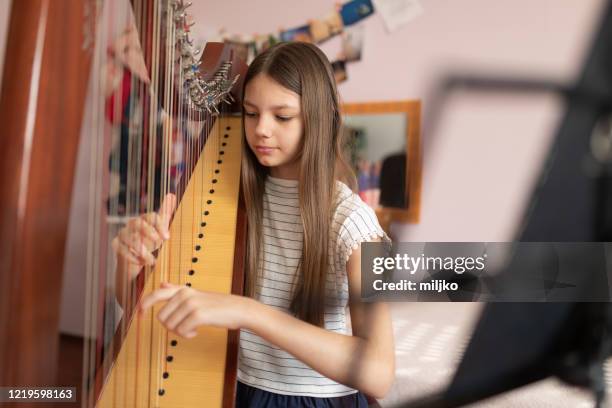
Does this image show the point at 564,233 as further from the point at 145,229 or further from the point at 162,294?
the point at 145,229

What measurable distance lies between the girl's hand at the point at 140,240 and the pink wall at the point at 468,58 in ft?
1.28

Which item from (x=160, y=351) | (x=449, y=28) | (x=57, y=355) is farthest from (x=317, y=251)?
(x=449, y=28)

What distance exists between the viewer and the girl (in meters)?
0.54

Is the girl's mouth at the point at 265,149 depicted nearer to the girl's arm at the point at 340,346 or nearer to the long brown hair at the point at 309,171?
the long brown hair at the point at 309,171

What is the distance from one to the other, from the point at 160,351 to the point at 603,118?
1.33 feet

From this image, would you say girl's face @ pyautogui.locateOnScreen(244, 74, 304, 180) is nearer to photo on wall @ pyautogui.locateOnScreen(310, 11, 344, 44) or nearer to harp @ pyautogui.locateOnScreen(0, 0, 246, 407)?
harp @ pyautogui.locateOnScreen(0, 0, 246, 407)

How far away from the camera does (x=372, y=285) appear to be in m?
0.52

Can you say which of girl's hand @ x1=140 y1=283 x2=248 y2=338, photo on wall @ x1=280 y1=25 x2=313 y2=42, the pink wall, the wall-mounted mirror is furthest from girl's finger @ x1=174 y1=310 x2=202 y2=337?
photo on wall @ x1=280 y1=25 x2=313 y2=42

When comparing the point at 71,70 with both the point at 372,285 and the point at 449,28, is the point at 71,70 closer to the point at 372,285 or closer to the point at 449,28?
the point at 372,285

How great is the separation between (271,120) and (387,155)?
76 centimetres

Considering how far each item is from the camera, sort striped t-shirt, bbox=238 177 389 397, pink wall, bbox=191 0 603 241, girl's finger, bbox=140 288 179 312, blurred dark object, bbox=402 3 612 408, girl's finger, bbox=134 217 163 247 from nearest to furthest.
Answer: blurred dark object, bbox=402 3 612 408
girl's finger, bbox=140 288 179 312
girl's finger, bbox=134 217 163 247
striped t-shirt, bbox=238 177 389 397
pink wall, bbox=191 0 603 241

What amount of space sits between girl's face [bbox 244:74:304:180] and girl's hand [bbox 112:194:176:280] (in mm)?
126

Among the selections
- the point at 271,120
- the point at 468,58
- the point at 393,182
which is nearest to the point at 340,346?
the point at 271,120

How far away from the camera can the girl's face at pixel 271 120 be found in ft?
1.83
